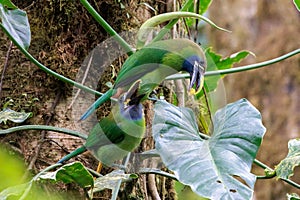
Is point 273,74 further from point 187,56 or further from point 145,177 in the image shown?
point 187,56

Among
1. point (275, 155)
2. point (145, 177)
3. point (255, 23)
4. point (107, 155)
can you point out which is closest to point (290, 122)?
point (275, 155)

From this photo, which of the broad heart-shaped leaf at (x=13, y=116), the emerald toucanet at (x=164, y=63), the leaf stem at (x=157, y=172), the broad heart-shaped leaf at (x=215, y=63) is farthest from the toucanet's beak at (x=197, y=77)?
the broad heart-shaped leaf at (x=215, y=63)

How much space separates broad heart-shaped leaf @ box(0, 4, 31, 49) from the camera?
3.01 ft

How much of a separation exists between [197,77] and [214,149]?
0.12 m

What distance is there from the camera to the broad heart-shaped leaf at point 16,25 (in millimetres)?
917

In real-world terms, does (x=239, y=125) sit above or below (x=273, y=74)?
above

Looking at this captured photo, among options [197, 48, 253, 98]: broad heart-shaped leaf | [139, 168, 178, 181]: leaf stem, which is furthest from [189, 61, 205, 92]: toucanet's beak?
[197, 48, 253, 98]: broad heart-shaped leaf

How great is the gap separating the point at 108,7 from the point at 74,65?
157mm

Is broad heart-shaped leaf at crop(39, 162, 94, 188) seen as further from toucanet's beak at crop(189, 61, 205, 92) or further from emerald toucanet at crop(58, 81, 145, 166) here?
toucanet's beak at crop(189, 61, 205, 92)

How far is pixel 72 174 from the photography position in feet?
2.52

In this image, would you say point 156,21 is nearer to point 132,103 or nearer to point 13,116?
point 132,103

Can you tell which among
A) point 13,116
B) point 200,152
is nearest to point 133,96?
point 200,152

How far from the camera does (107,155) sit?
2.97 feet

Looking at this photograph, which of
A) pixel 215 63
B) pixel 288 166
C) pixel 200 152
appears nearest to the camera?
pixel 200 152
